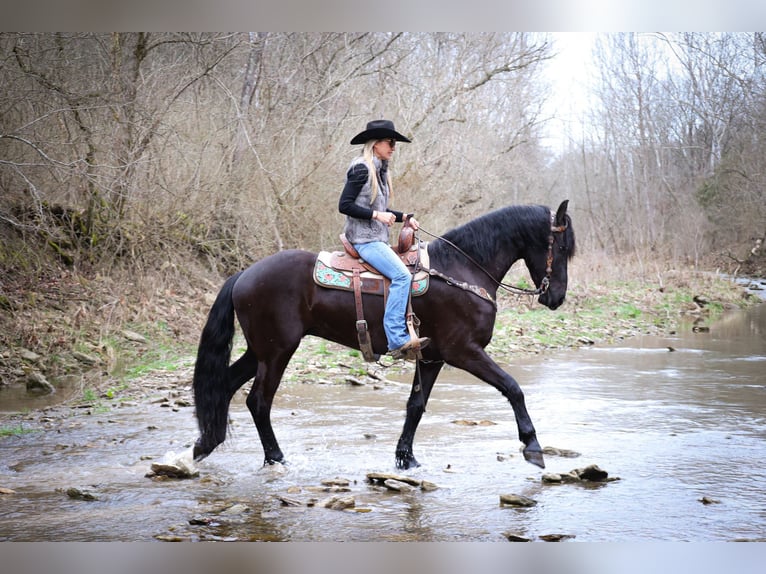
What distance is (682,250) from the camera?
601 inches

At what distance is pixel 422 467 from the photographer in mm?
4848

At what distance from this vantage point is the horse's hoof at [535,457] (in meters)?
4.55

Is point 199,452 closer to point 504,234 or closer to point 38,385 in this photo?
point 504,234

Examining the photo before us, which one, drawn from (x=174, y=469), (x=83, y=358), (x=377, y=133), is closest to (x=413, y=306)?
(x=377, y=133)

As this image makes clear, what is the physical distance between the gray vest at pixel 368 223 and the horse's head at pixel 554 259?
1054mm

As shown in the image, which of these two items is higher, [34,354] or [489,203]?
[489,203]

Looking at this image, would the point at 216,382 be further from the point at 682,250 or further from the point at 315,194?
the point at 682,250

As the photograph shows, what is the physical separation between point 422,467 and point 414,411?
1.20ft

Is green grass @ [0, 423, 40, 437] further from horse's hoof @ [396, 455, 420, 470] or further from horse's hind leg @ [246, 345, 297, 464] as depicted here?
horse's hoof @ [396, 455, 420, 470]

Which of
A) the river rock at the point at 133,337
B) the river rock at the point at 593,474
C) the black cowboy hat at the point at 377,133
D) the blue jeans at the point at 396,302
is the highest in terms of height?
the black cowboy hat at the point at 377,133

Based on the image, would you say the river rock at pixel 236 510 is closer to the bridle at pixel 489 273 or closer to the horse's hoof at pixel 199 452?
the horse's hoof at pixel 199 452

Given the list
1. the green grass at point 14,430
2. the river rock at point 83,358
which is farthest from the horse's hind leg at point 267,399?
the river rock at point 83,358
